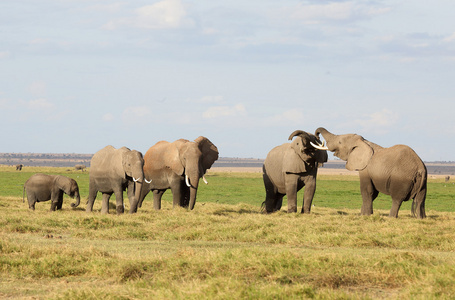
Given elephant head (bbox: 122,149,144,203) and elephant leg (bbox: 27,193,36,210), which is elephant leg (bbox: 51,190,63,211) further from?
elephant head (bbox: 122,149,144,203)

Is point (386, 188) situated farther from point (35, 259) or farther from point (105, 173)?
point (35, 259)

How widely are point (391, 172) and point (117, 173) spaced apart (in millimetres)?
8428

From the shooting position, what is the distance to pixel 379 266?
35.1 ft

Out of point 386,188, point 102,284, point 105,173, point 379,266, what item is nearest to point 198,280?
point 102,284

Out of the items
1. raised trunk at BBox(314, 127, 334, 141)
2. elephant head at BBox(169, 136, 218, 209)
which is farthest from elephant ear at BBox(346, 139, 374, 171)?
elephant head at BBox(169, 136, 218, 209)

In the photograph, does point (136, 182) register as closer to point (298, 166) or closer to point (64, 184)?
point (64, 184)

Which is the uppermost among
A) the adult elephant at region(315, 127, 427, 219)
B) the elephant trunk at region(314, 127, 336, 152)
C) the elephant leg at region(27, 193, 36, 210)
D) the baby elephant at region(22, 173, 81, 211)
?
the elephant trunk at region(314, 127, 336, 152)

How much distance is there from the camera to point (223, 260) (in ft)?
35.8

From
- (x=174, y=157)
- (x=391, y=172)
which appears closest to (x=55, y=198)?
(x=174, y=157)

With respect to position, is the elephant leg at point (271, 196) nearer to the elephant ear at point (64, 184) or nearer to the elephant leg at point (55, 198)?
the elephant ear at point (64, 184)

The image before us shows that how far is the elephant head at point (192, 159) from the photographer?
22.4 meters

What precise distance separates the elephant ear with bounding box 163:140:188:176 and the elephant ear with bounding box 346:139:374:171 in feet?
18.5

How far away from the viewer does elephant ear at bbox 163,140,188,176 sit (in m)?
22.9

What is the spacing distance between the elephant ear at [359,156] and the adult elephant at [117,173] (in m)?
6.41
